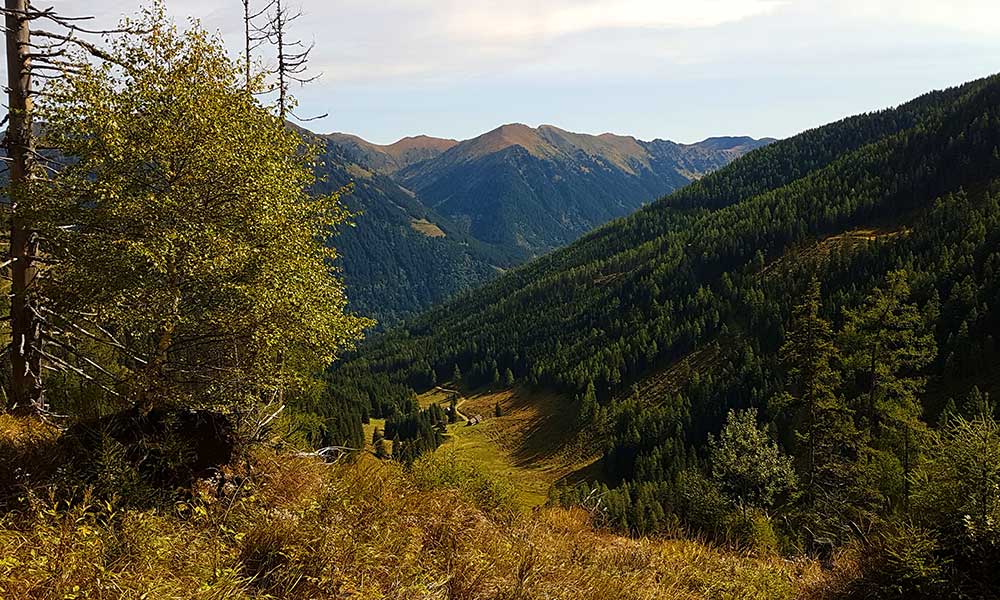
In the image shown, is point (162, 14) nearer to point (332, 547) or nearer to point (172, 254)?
point (172, 254)

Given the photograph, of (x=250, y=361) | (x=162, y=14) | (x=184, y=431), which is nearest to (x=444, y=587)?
(x=184, y=431)

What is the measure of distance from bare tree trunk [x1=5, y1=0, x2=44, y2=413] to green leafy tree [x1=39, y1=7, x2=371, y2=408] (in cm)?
244

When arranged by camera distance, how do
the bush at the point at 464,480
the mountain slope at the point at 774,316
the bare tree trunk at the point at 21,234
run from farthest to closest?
the mountain slope at the point at 774,316 → the bush at the point at 464,480 → the bare tree trunk at the point at 21,234

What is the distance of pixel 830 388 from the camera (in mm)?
30781

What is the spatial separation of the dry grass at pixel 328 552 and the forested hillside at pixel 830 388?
432 centimetres

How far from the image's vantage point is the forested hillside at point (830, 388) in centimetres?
1294

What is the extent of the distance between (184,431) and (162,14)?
28.5 feet

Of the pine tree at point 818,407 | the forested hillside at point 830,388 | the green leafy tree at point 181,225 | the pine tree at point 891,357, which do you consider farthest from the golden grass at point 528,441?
the green leafy tree at point 181,225

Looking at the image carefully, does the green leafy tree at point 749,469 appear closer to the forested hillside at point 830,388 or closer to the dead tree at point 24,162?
the forested hillside at point 830,388

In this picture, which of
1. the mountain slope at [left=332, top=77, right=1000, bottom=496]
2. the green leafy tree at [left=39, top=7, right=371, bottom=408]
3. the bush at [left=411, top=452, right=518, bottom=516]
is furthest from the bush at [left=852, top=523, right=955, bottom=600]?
the mountain slope at [left=332, top=77, right=1000, bottom=496]

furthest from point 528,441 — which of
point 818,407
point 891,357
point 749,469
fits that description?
point 891,357

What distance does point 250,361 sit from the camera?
472 inches

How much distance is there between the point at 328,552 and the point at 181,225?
6939 mm

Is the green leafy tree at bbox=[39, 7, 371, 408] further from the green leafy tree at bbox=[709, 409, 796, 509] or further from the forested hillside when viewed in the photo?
the green leafy tree at bbox=[709, 409, 796, 509]
